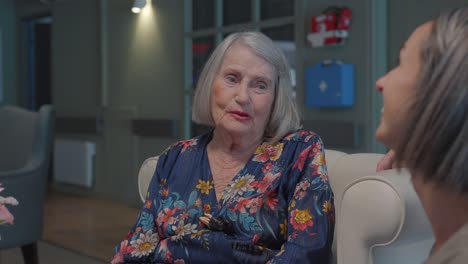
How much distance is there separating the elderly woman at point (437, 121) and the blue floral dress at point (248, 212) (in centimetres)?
84

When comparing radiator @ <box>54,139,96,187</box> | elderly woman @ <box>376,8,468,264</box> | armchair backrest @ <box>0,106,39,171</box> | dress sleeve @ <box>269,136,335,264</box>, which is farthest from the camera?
radiator @ <box>54,139,96,187</box>

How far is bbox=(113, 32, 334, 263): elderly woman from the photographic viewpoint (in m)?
1.61

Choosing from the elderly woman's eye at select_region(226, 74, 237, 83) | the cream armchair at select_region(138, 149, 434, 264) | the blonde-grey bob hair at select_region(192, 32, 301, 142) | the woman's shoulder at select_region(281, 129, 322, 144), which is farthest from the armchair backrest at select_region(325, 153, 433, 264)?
the elderly woman's eye at select_region(226, 74, 237, 83)

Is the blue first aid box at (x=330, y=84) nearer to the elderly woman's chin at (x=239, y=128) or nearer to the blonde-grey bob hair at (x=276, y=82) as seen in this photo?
the blonde-grey bob hair at (x=276, y=82)

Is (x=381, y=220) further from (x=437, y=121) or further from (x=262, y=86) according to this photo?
(x=437, y=121)

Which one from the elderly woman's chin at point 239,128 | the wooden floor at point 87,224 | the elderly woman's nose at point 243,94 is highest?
the elderly woman's nose at point 243,94

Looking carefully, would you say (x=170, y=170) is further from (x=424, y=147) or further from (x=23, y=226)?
(x=23, y=226)

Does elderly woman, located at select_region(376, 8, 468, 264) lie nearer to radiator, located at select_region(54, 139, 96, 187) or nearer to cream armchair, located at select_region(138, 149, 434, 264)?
cream armchair, located at select_region(138, 149, 434, 264)

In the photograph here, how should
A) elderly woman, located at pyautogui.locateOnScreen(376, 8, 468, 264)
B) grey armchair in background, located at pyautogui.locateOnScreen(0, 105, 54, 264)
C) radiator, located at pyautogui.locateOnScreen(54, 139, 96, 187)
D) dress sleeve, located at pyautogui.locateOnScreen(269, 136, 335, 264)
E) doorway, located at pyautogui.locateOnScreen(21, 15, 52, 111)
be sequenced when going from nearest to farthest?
elderly woman, located at pyautogui.locateOnScreen(376, 8, 468, 264), dress sleeve, located at pyautogui.locateOnScreen(269, 136, 335, 264), grey armchair in background, located at pyautogui.locateOnScreen(0, 105, 54, 264), radiator, located at pyautogui.locateOnScreen(54, 139, 96, 187), doorway, located at pyautogui.locateOnScreen(21, 15, 52, 111)

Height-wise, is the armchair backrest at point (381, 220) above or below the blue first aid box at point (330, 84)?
below

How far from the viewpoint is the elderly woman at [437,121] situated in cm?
63

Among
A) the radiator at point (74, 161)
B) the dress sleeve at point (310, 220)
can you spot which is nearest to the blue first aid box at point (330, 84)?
the dress sleeve at point (310, 220)

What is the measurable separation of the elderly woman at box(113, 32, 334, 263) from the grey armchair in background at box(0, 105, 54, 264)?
1728 millimetres

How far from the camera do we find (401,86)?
719mm
